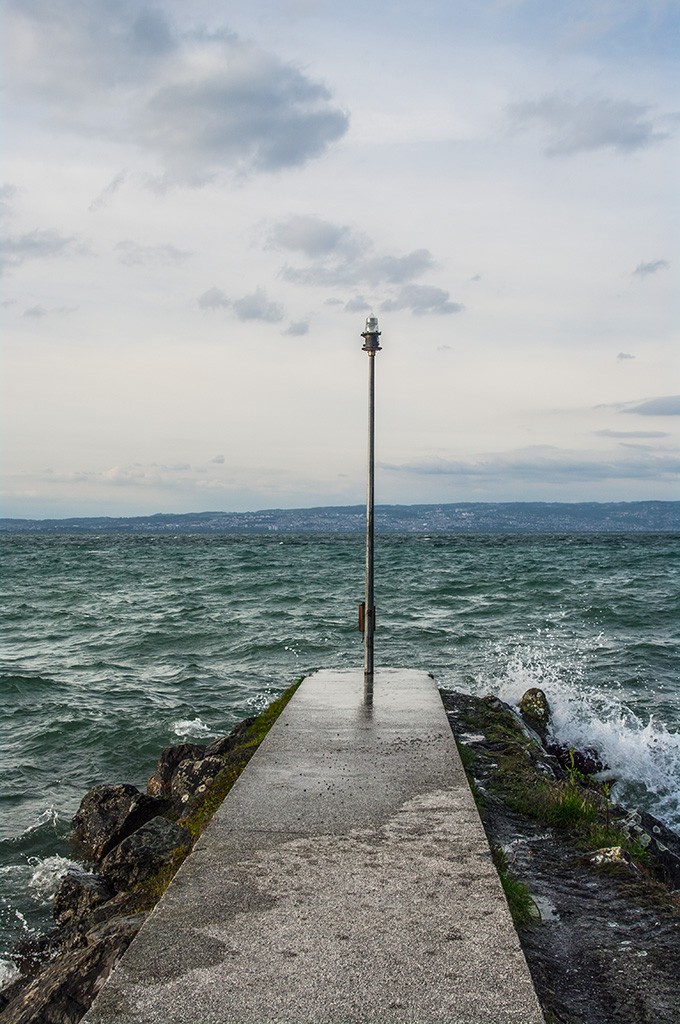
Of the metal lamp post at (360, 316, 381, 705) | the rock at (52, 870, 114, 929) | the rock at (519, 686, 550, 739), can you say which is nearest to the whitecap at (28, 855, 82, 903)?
the rock at (52, 870, 114, 929)

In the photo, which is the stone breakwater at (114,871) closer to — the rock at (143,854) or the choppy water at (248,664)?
the rock at (143,854)

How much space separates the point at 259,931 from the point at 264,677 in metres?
12.9

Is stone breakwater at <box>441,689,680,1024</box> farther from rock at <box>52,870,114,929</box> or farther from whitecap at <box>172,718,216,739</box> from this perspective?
whitecap at <box>172,718,216,739</box>

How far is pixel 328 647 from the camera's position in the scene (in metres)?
20.4

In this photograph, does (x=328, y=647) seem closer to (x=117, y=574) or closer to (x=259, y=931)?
(x=259, y=931)

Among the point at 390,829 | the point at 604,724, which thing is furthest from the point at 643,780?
the point at 390,829

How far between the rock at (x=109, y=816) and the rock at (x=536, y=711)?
5.33 meters

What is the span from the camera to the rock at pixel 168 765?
412 inches

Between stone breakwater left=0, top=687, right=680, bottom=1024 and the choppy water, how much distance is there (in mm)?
1039

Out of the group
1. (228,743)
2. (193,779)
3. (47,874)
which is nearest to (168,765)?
(228,743)

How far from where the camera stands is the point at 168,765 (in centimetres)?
1089

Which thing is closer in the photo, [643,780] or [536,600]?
[643,780]

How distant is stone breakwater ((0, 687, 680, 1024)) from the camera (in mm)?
4922

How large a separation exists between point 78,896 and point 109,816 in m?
1.85
